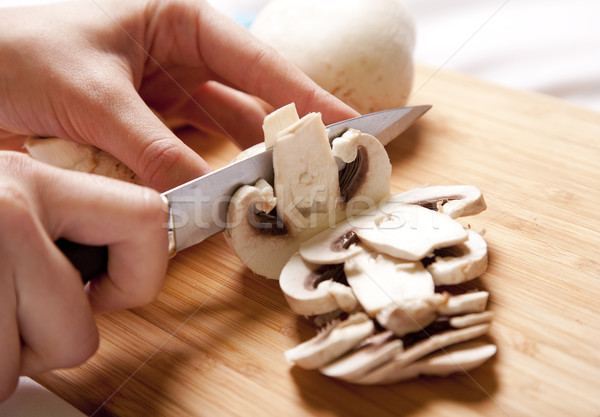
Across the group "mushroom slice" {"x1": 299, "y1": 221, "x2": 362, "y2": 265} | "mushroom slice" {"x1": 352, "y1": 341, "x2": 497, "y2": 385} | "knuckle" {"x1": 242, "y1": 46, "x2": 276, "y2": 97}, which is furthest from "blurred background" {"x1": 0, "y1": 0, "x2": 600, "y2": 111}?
"mushroom slice" {"x1": 352, "y1": 341, "x2": 497, "y2": 385}

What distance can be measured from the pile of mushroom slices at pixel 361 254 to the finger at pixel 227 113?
84cm

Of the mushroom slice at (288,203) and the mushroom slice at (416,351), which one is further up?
the mushroom slice at (288,203)

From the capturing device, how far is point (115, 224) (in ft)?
4.90

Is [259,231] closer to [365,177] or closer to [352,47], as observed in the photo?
[365,177]

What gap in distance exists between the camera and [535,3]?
4367 mm

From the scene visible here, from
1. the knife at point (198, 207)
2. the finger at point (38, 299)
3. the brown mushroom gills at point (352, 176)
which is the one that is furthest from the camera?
the brown mushroom gills at point (352, 176)

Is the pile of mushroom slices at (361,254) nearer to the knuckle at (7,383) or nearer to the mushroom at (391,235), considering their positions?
the mushroom at (391,235)

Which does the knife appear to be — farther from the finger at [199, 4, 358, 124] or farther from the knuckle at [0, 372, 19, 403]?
the finger at [199, 4, 358, 124]

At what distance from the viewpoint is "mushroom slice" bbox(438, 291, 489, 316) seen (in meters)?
1.62

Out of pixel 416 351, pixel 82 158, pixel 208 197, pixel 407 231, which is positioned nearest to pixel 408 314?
pixel 416 351

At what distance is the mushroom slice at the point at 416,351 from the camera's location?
152cm

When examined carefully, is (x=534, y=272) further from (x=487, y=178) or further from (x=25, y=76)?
(x=25, y=76)

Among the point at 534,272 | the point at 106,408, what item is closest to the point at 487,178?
the point at 534,272

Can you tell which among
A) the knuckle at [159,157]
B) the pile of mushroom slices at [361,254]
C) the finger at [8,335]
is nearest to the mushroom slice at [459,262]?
the pile of mushroom slices at [361,254]
